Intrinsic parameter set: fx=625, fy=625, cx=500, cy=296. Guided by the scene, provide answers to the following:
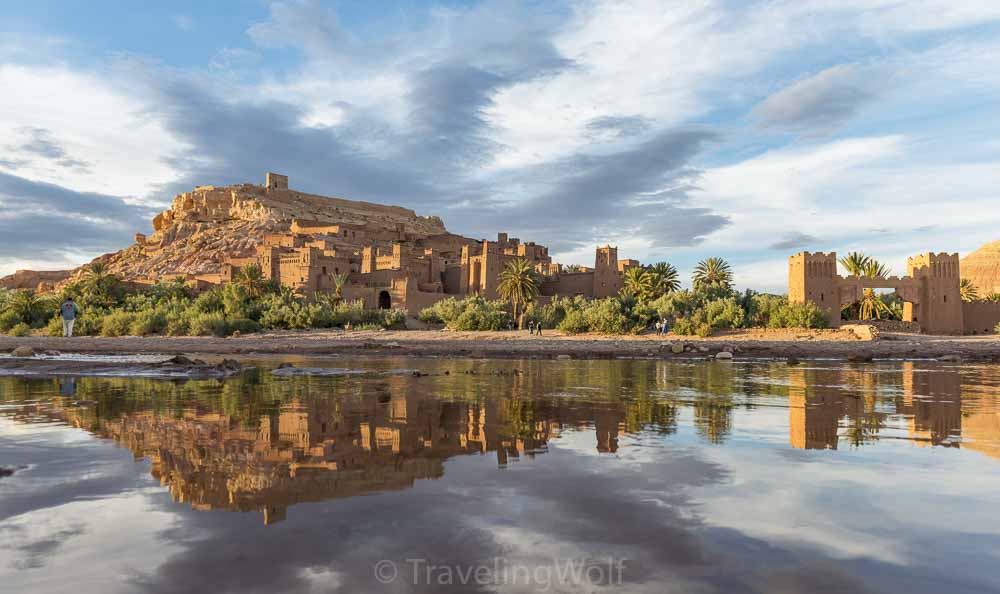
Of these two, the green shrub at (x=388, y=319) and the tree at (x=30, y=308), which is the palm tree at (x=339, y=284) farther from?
the tree at (x=30, y=308)

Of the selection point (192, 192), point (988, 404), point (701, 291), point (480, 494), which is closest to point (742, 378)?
point (988, 404)

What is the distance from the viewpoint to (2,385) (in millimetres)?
13797

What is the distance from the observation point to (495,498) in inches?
189

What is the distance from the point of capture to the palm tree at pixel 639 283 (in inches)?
1794

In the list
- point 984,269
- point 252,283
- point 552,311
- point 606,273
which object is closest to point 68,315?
point 252,283

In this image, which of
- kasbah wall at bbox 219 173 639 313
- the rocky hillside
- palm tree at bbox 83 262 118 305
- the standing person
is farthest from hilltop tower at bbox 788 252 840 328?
the rocky hillside

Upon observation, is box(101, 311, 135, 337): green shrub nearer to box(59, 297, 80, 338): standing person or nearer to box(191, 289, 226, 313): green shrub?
box(59, 297, 80, 338): standing person

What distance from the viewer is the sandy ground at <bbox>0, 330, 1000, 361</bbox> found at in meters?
27.3

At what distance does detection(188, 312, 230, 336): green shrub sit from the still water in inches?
1275

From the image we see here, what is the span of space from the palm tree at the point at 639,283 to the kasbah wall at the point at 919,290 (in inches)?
397

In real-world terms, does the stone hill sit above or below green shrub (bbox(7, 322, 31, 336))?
above

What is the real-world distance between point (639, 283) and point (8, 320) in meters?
46.9

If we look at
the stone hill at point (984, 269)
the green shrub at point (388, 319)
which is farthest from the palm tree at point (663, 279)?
the stone hill at point (984, 269)

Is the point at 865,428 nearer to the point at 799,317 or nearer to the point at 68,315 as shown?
the point at 799,317
